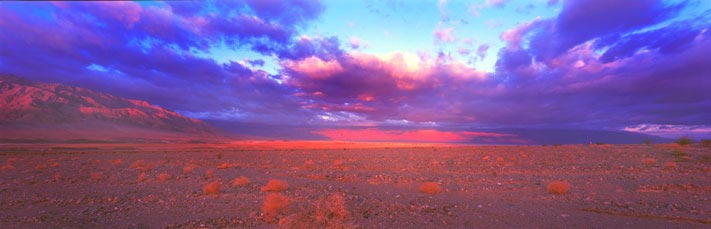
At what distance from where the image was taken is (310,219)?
33.1ft

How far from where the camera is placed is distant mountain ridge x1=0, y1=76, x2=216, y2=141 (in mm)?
129875

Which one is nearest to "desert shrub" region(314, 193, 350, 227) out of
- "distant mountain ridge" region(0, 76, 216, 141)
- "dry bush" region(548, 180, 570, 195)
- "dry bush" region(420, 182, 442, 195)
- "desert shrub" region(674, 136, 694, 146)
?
"dry bush" region(420, 182, 442, 195)

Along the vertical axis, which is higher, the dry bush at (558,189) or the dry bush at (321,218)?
the dry bush at (558,189)

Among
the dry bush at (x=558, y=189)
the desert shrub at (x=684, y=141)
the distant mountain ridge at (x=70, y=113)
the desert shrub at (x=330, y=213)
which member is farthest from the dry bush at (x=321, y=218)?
the distant mountain ridge at (x=70, y=113)

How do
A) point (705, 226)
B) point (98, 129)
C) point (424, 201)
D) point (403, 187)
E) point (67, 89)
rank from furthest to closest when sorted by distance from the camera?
1. point (67, 89)
2. point (98, 129)
3. point (403, 187)
4. point (424, 201)
5. point (705, 226)

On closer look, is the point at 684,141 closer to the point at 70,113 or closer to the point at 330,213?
the point at 330,213

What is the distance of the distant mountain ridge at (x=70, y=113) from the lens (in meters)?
130

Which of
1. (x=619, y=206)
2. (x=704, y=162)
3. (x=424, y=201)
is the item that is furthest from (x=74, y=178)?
(x=704, y=162)

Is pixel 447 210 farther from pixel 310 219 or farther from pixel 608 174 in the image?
pixel 608 174

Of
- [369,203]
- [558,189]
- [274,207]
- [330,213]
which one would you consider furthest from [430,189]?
[274,207]

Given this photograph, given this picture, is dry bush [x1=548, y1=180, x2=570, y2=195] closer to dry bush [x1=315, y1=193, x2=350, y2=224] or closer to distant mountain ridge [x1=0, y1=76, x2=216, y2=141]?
dry bush [x1=315, y1=193, x2=350, y2=224]

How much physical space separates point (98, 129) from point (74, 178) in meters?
143

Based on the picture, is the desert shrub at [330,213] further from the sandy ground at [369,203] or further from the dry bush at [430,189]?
the dry bush at [430,189]

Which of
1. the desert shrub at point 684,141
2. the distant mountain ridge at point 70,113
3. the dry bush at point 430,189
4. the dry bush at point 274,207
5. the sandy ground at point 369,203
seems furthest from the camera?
the distant mountain ridge at point 70,113
